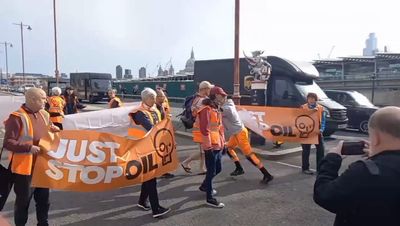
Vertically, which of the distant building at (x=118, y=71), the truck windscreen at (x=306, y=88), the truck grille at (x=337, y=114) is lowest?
the truck grille at (x=337, y=114)

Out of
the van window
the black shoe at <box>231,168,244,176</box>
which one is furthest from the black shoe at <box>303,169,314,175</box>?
the van window

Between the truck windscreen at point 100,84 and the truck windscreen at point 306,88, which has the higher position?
the truck windscreen at point 100,84

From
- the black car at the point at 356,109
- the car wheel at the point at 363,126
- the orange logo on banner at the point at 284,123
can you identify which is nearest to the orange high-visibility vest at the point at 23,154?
the orange logo on banner at the point at 284,123

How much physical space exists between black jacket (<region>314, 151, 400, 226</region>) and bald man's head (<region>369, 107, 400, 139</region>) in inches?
4.3

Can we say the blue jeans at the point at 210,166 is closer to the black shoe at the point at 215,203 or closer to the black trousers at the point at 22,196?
the black shoe at the point at 215,203

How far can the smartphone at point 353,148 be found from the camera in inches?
90.4

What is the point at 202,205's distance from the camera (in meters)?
5.88

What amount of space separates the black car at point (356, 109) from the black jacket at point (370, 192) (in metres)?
14.5

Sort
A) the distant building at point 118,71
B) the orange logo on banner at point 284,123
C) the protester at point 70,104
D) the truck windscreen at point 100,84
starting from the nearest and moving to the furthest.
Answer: the orange logo on banner at point 284,123 < the protester at point 70,104 < the truck windscreen at point 100,84 < the distant building at point 118,71

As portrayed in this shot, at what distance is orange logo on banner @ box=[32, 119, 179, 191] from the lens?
15.0ft

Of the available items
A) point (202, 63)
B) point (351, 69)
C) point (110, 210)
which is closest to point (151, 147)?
point (110, 210)

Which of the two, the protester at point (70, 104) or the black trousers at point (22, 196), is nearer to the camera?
the black trousers at point (22, 196)

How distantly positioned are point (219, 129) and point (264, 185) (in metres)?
1.74

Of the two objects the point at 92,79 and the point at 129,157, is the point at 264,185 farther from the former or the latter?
the point at 92,79
